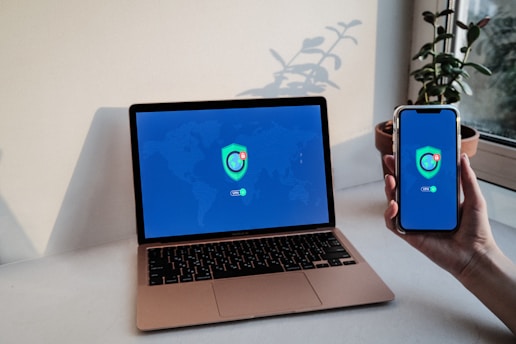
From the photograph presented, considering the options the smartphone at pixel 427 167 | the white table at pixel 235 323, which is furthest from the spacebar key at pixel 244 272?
the smartphone at pixel 427 167

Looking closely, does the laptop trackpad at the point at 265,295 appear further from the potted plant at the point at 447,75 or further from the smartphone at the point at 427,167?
the potted plant at the point at 447,75

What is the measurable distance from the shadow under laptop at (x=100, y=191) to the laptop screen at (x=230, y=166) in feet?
0.19

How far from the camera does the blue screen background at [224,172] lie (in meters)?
0.87

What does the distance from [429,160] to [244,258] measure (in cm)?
32

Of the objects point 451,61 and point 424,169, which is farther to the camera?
point 451,61

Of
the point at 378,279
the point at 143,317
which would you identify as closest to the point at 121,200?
the point at 143,317

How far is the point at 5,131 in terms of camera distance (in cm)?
81

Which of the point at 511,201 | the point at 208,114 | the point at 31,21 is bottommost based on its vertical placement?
the point at 511,201

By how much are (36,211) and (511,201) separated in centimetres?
87

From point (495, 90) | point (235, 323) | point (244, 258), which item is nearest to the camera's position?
point (235, 323)

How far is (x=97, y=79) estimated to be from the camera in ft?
2.82

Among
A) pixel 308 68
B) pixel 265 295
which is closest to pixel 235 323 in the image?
pixel 265 295

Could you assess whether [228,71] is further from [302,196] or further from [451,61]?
[451,61]

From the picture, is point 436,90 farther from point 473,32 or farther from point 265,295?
point 265,295
